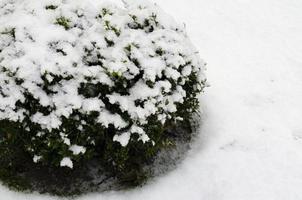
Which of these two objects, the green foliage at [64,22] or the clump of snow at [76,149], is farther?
the green foliage at [64,22]

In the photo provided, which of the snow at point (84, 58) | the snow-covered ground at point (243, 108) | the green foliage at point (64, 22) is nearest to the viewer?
the snow at point (84, 58)

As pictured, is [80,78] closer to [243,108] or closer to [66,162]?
[66,162]

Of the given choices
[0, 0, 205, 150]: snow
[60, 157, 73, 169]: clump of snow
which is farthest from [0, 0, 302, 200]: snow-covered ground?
[0, 0, 205, 150]: snow

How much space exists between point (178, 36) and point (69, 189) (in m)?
1.91

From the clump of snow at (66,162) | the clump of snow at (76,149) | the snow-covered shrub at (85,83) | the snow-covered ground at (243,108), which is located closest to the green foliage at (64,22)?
the snow-covered shrub at (85,83)

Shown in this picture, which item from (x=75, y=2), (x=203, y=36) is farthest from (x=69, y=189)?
(x=203, y=36)

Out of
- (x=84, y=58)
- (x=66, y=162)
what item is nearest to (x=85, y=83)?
(x=84, y=58)

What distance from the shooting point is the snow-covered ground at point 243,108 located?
4.38 metres

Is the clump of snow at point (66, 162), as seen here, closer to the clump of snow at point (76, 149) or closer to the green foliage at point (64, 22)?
the clump of snow at point (76, 149)

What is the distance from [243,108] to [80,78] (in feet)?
7.76

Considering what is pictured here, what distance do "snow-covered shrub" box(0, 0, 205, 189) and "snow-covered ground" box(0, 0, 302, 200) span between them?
0.58 m

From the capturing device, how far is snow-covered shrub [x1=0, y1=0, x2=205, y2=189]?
3.87 metres

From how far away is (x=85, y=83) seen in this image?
13.0ft

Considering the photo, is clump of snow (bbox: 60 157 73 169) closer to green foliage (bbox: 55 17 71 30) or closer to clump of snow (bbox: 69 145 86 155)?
clump of snow (bbox: 69 145 86 155)
